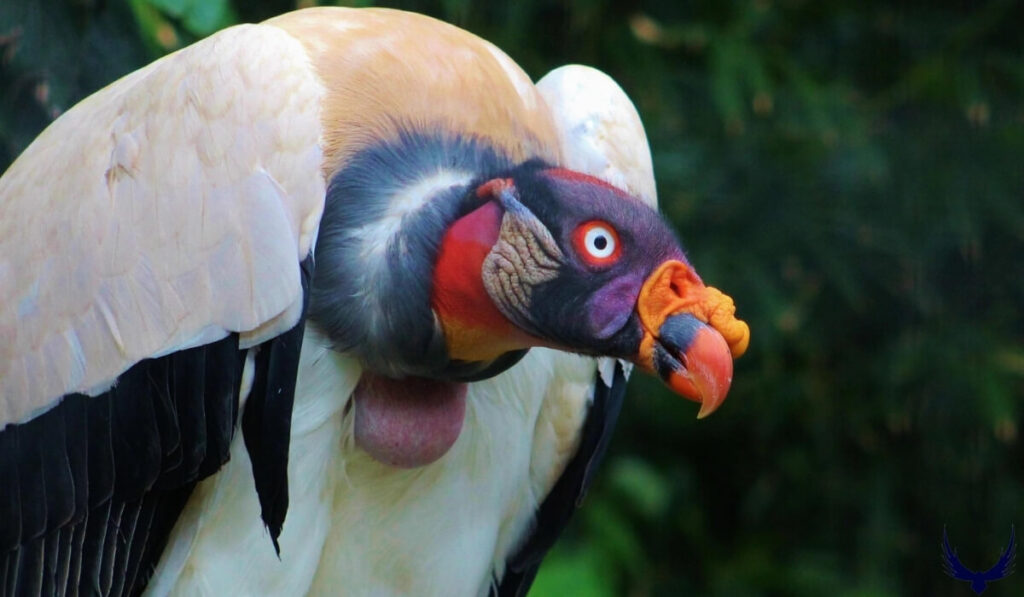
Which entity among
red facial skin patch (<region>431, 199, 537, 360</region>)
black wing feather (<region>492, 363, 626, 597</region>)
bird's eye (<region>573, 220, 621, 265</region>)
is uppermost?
bird's eye (<region>573, 220, 621, 265</region>)

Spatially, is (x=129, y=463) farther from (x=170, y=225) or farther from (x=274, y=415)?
(x=170, y=225)

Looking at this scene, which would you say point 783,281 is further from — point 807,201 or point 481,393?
point 481,393

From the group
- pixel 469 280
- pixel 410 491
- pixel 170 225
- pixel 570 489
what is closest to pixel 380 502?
pixel 410 491

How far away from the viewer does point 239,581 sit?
8.19ft

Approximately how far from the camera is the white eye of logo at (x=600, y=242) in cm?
224

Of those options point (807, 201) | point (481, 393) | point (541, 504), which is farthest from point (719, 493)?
point (481, 393)

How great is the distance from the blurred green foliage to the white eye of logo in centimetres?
250

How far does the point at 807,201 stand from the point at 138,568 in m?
3.19

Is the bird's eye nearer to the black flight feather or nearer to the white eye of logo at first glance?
the white eye of logo

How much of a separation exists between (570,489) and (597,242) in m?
0.91

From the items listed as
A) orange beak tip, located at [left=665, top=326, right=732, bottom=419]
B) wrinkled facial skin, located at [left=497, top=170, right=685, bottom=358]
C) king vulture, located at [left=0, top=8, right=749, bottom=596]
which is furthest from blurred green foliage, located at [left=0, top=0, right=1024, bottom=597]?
orange beak tip, located at [left=665, top=326, right=732, bottom=419]

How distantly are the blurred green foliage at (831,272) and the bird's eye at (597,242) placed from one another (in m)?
2.49

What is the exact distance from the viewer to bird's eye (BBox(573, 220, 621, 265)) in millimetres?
2236

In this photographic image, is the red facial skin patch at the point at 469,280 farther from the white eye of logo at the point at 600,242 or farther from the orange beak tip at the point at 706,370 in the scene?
the orange beak tip at the point at 706,370
